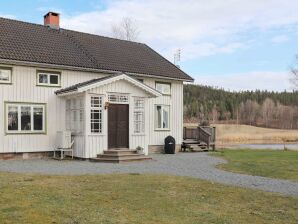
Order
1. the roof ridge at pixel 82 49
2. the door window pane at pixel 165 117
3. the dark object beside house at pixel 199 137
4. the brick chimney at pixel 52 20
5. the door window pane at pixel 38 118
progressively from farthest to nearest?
the dark object beside house at pixel 199 137 < the door window pane at pixel 165 117 < the brick chimney at pixel 52 20 < the roof ridge at pixel 82 49 < the door window pane at pixel 38 118

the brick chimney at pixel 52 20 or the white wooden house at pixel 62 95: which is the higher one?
the brick chimney at pixel 52 20

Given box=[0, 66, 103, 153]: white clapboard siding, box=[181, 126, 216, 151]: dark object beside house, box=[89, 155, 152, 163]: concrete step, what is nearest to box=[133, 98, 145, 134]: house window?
box=[89, 155, 152, 163]: concrete step

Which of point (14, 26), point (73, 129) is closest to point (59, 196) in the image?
point (73, 129)

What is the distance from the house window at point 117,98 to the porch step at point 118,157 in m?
2.51

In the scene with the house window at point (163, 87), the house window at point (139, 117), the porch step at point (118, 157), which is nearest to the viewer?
the porch step at point (118, 157)

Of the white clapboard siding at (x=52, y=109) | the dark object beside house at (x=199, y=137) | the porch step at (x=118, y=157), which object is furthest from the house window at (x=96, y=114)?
the dark object beside house at (x=199, y=137)

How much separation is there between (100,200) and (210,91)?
103 m

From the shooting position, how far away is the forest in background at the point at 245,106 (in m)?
104

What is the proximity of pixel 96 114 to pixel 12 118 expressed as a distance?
3.91 metres

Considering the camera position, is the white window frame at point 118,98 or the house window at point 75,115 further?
the white window frame at point 118,98

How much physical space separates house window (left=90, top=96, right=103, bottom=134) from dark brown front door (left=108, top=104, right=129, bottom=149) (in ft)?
1.96

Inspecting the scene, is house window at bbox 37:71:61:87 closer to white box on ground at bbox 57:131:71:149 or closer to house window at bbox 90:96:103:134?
house window at bbox 90:96:103:134

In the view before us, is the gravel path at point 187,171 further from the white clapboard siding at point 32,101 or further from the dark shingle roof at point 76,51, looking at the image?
the dark shingle roof at point 76,51

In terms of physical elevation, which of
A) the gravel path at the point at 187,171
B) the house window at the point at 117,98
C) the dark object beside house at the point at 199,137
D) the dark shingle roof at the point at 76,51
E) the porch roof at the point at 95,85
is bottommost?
the gravel path at the point at 187,171
